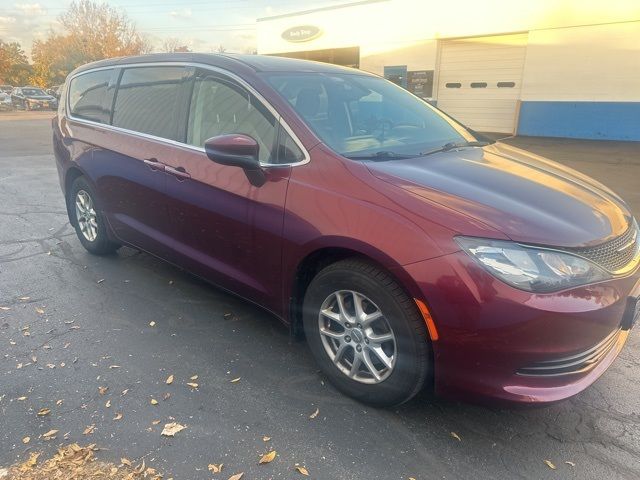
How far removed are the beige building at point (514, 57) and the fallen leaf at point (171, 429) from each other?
15.8 m

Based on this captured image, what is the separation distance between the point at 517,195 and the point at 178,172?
218 centimetres

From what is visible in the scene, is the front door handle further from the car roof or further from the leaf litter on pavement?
the leaf litter on pavement

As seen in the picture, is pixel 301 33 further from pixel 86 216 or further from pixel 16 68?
pixel 16 68

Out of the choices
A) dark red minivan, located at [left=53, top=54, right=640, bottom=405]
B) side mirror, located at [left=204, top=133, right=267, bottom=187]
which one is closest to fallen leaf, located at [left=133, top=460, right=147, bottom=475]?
dark red minivan, located at [left=53, top=54, right=640, bottom=405]

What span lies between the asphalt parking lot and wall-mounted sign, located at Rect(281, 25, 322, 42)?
20380mm

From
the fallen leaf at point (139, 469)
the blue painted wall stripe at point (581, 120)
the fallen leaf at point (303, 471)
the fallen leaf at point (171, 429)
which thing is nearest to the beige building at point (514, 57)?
the blue painted wall stripe at point (581, 120)

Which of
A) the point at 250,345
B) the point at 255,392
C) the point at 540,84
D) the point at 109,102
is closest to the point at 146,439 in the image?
the point at 255,392

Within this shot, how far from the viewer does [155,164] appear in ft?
11.6

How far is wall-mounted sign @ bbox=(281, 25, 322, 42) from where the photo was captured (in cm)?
2193

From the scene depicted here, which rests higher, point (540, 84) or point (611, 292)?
point (540, 84)

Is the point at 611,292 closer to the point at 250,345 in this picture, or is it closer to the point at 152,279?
the point at 250,345

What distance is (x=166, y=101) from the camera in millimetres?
3617

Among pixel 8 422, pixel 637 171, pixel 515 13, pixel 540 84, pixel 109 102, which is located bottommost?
pixel 8 422

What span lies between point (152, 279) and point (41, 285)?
92 centimetres
